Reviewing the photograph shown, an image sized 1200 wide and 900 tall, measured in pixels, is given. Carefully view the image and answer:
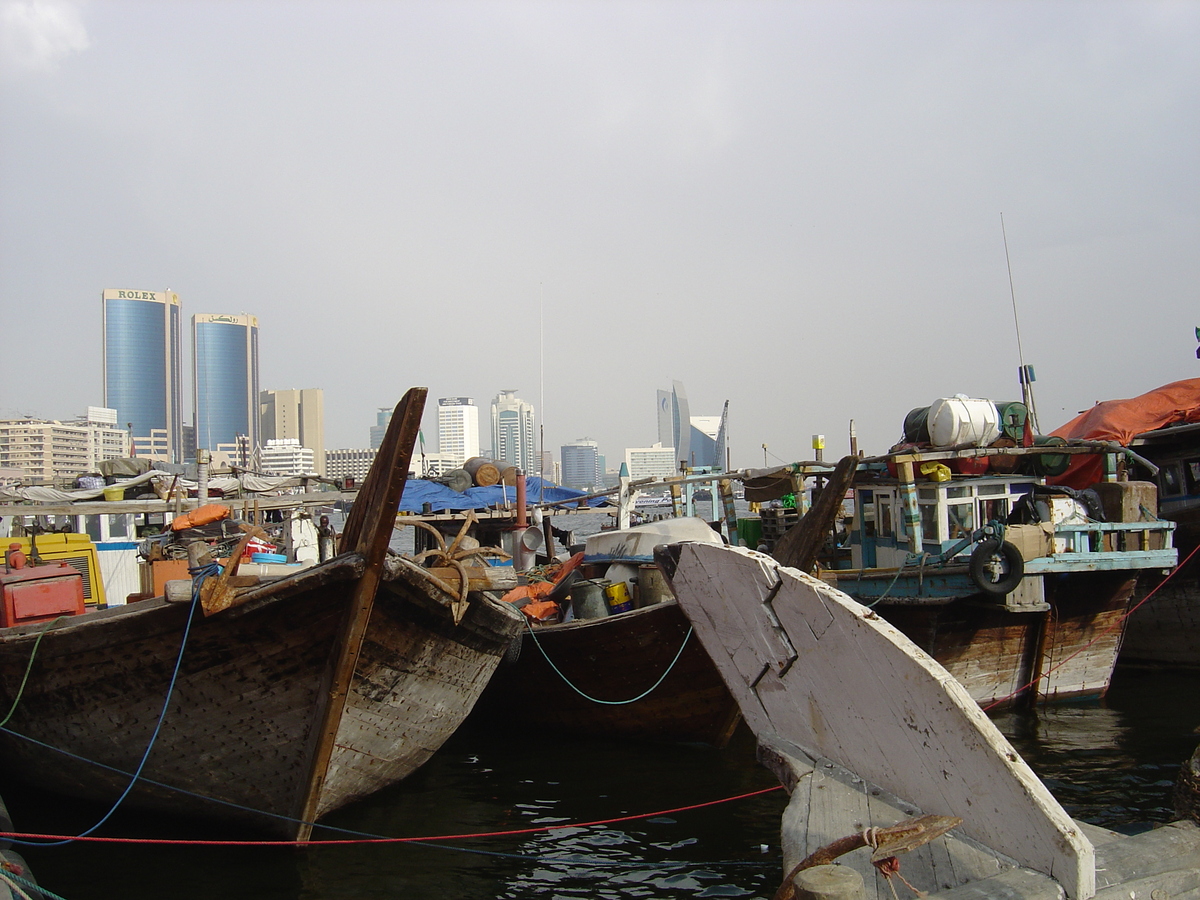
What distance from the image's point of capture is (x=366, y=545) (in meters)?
5.67

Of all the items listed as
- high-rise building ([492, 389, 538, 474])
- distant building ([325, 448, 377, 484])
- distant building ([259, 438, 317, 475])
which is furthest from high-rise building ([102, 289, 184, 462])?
high-rise building ([492, 389, 538, 474])

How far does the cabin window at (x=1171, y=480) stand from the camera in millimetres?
14547

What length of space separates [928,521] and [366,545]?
8033 mm

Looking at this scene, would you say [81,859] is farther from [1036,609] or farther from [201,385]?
[201,385]

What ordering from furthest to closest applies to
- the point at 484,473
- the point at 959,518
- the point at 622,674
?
1. the point at 484,473
2. the point at 959,518
3. the point at 622,674

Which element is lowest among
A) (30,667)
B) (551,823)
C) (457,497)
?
(551,823)

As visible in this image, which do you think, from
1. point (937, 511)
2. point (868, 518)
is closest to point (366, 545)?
point (937, 511)

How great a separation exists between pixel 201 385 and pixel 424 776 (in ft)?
648

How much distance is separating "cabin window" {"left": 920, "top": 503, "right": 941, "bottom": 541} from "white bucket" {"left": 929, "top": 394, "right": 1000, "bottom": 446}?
2.81 ft

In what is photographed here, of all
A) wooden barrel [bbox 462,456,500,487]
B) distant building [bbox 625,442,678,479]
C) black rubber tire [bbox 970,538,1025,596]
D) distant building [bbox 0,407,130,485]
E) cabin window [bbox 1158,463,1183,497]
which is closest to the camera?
black rubber tire [bbox 970,538,1025,596]

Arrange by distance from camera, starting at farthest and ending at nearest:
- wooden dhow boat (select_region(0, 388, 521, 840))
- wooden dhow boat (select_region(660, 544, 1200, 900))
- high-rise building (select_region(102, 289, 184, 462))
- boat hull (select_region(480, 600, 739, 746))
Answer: high-rise building (select_region(102, 289, 184, 462)) < boat hull (select_region(480, 600, 739, 746)) < wooden dhow boat (select_region(0, 388, 521, 840)) < wooden dhow boat (select_region(660, 544, 1200, 900))

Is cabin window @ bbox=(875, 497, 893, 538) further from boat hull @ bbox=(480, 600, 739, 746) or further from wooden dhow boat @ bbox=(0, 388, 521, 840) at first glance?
wooden dhow boat @ bbox=(0, 388, 521, 840)

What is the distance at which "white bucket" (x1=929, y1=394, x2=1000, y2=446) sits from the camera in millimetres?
10719

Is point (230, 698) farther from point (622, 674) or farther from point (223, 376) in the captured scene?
point (223, 376)
